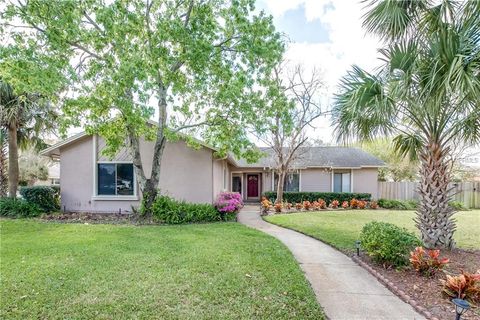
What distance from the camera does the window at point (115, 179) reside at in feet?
43.5

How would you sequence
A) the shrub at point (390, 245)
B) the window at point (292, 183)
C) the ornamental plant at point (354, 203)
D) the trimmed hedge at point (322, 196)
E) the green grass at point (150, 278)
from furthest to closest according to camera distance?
the window at point (292, 183)
the trimmed hedge at point (322, 196)
the ornamental plant at point (354, 203)
the shrub at point (390, 245)
the green grass at point (150, 278)

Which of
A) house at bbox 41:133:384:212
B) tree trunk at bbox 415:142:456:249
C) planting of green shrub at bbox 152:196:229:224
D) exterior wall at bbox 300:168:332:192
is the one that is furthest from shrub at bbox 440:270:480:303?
exterior wall at bbox 300:168:332:192

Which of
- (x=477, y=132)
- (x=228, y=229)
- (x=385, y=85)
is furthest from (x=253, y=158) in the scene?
(x=477, y=132)

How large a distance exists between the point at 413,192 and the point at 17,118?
80.9 feet

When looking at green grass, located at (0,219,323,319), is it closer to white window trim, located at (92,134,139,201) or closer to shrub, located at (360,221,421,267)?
shrub, located at (360,221,421,267)

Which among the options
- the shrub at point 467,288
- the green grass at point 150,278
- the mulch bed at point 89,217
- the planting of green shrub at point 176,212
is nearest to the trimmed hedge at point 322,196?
the planting of green shrub at point 176,212

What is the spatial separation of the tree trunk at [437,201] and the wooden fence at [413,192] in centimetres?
1325

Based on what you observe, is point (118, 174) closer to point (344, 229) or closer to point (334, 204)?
point (344, 229)

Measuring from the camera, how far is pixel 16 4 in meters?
8.88

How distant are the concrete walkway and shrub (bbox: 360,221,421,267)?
53 centimetres

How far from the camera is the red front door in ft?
76.0

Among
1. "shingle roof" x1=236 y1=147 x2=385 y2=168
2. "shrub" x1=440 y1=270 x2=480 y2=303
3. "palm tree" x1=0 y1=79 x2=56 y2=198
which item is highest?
"palm tree" x1=0 y1=79 x2=56 y2=198

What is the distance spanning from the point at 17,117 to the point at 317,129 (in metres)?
16.6

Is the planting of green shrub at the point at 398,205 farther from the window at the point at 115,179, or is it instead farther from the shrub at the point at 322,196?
the window at the point at 115,179
